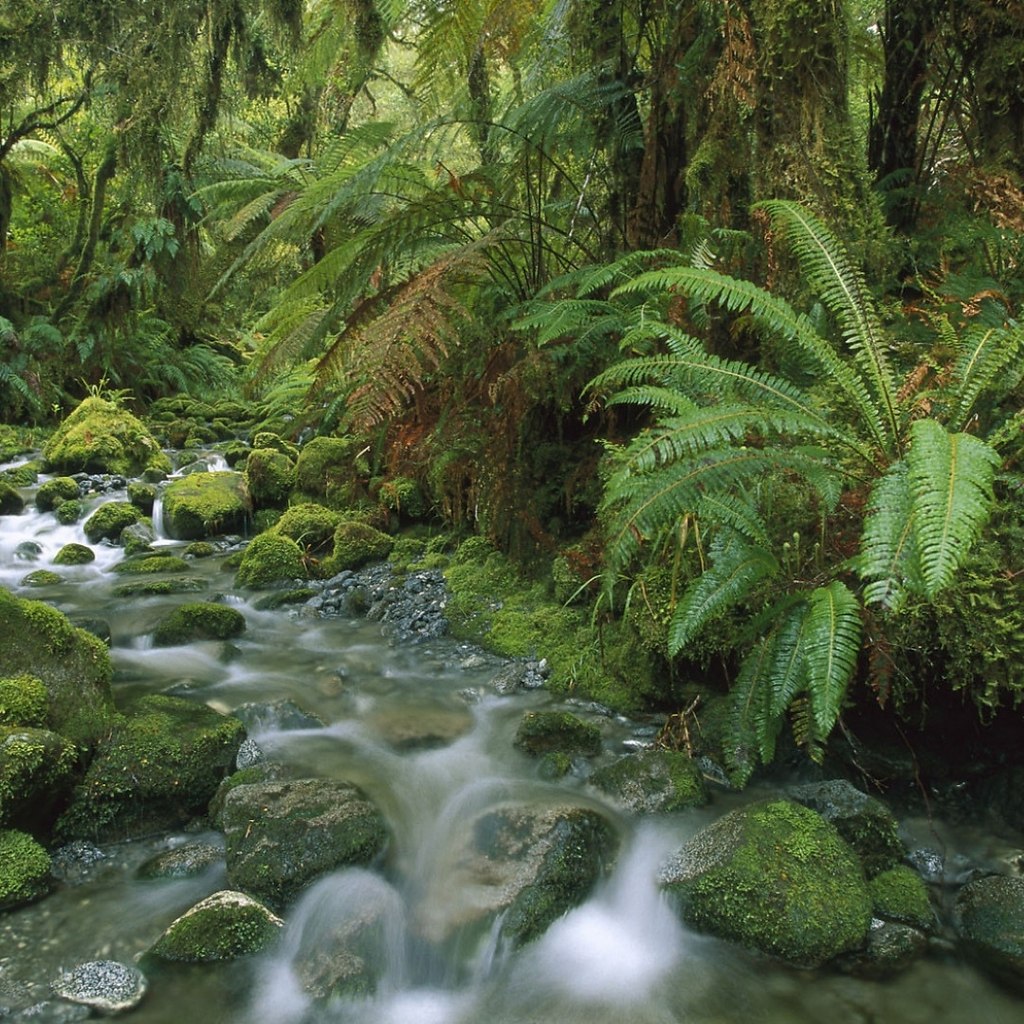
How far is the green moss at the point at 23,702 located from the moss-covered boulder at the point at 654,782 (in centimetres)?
217

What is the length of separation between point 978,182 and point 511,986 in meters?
3.65

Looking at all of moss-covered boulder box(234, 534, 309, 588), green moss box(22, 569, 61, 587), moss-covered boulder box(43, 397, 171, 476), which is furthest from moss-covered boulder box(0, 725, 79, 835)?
moss-covered boulder box(43, 397, 171, 476)

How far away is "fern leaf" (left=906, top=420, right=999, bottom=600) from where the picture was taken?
73.0 inches

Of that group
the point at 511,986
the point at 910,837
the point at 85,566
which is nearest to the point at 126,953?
the point at 511,986

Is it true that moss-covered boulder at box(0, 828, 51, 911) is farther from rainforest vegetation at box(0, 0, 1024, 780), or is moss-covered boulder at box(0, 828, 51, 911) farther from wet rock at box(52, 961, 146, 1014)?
rainforest vegetation at box(0, 0, 1024, 780)

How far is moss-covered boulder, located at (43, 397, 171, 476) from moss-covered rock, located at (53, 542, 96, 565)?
2583 mm

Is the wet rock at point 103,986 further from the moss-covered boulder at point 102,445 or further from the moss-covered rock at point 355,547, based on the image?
the moss-covered boulder at point 102,445

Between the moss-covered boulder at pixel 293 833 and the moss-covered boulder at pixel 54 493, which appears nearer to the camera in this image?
the moss-covered boulder at pixel 293 833

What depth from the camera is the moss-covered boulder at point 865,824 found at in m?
2.63

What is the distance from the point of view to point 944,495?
198 centimetres

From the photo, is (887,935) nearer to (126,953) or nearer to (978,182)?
(126,953)

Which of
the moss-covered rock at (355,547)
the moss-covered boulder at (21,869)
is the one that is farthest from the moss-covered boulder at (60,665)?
the moss-covered rock at (355,547)

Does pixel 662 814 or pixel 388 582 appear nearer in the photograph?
pixel 662 814

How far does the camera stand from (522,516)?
15.4 ft
